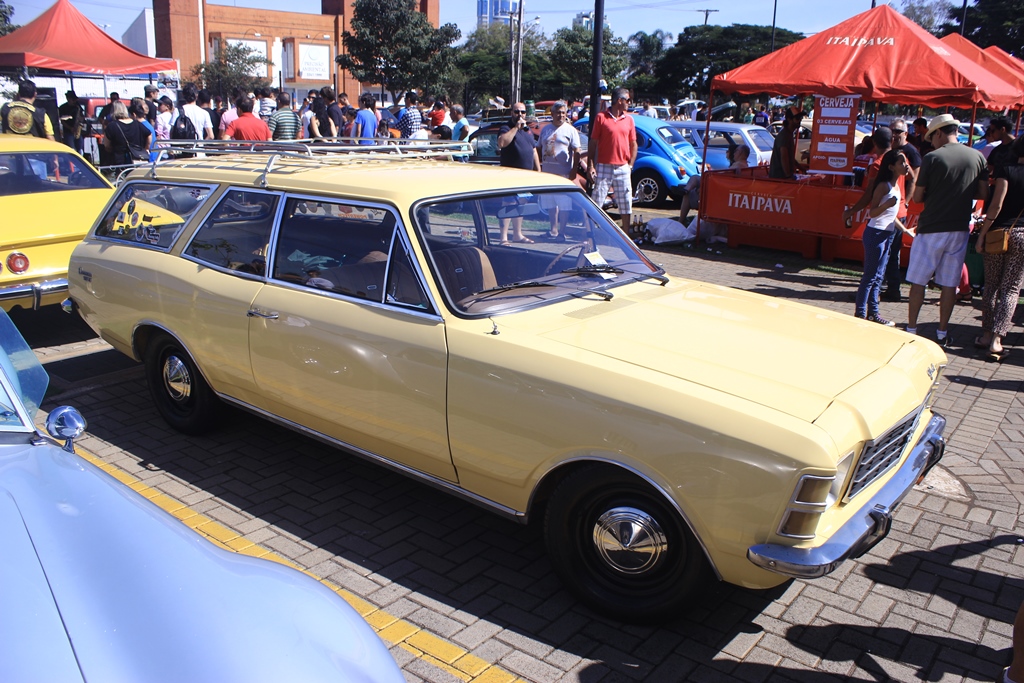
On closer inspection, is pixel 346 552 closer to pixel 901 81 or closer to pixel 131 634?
pixel 131 634

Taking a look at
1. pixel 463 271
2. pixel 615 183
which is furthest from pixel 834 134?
pixel 463 271

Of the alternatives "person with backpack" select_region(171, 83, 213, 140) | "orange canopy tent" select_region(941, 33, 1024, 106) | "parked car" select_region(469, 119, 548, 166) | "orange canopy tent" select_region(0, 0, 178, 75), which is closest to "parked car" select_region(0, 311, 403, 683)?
"person with backpack" select_region(171, 83, 213, 140)

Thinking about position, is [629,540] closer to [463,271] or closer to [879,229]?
[463,271]

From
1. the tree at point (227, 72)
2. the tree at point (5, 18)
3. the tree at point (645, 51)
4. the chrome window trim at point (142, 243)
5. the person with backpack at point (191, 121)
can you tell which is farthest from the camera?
the tree at point (645, 51)

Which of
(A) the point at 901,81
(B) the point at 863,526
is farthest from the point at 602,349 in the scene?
(A) the point at 901,81

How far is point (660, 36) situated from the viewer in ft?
283

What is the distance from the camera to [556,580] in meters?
3.65

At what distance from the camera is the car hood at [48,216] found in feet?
21.2

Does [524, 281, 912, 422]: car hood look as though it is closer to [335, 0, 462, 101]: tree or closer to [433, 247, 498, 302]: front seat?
A: [433, 247, 498, 302]: front seat

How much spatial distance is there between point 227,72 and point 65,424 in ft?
191

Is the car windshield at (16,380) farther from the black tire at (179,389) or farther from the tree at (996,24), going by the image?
the tree at (996,24)

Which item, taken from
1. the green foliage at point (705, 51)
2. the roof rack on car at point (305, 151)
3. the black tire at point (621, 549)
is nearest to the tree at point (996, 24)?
the green foliage at point (705, 51)

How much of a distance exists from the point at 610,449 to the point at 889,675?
1363 mm

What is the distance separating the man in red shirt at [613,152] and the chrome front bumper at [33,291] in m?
6.58
